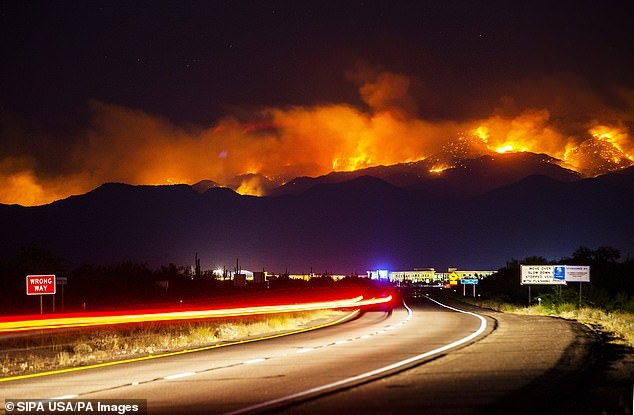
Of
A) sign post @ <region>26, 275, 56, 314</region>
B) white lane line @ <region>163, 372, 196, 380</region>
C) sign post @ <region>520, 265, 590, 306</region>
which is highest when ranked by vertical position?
sign post @ <region>26, 275, 56, 314</region>

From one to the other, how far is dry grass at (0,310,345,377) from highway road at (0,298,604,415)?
1.87 metres

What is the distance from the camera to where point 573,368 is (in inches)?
656

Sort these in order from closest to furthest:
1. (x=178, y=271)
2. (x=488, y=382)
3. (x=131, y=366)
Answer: (x=488, y=382) → (x=131, y=366) → (x=178, y=271)

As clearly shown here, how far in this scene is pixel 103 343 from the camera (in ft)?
86.9

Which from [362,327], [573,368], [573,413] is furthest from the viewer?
[362,327]

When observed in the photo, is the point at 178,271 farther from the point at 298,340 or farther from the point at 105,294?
the point at 298,340

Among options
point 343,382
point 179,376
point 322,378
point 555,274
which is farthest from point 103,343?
point 555,274

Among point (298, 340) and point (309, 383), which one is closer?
point (309, 383)

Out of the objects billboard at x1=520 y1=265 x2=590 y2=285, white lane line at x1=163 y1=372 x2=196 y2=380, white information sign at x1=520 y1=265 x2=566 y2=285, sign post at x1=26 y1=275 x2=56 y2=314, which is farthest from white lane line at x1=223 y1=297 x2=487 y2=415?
white information sign at x1=520 y1=265 x2=566 y2=285

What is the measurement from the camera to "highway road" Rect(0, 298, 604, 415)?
12883 millimetres

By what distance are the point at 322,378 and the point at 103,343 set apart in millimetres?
12354

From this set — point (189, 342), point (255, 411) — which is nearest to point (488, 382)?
point (255, 411)

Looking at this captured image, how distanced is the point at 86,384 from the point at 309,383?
3.95 meters

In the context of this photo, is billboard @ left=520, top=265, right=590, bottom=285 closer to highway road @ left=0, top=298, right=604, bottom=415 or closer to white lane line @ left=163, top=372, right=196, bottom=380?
highway road @ left=0, top=298, right=604, bottom=415
